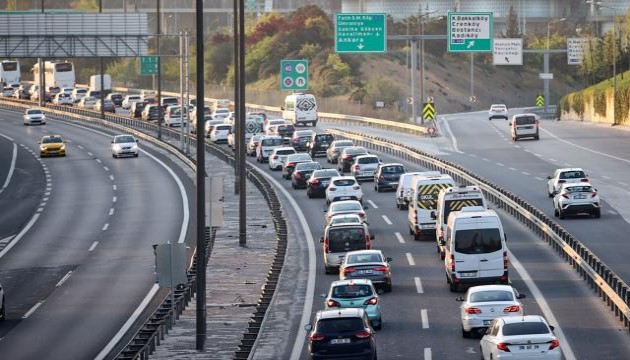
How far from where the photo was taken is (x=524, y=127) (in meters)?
101

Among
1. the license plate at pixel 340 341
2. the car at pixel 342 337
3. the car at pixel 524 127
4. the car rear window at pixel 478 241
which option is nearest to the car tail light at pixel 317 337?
the car at pixel 342 337

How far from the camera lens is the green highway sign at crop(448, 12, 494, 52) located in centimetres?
9919

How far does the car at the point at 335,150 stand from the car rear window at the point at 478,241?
1701 inches

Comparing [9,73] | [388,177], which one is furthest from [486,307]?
[9,73]

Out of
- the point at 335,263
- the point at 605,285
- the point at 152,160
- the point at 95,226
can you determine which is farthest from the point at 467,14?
the point at 605,285

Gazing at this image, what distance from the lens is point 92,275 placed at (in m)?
49.2

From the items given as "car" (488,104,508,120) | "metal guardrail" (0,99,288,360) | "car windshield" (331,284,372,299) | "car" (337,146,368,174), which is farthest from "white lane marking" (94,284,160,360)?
"car" (488,104,508,120)

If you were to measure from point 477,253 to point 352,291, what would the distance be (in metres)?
6.10

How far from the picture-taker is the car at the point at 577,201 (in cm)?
5584

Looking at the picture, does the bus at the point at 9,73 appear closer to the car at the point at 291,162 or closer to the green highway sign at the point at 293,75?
the green highway sign at the point at 293,75

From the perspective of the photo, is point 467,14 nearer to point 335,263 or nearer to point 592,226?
point 592,226

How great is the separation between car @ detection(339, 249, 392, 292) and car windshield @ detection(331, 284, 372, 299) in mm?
4575

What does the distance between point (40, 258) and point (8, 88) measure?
113 m

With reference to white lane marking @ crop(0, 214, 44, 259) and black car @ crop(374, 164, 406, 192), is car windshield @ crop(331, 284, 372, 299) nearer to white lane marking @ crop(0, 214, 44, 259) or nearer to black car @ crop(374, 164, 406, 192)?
white lane marking @ crop(0, 214, 44, 259)
